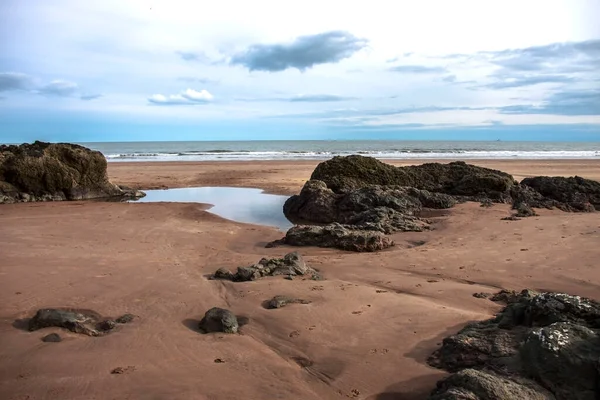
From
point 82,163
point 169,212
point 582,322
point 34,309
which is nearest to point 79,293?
point 34,309

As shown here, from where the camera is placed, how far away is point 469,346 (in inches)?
163

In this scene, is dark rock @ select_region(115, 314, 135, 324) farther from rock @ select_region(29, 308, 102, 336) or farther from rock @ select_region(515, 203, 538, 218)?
rock @ select_region(515, 203, 538, 218)

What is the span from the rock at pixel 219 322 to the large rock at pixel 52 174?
1401cm

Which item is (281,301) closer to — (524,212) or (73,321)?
(73,321)

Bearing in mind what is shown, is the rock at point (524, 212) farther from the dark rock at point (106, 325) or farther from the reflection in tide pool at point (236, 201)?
the dark rock at point (106, 325)

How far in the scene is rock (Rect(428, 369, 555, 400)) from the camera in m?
3.09

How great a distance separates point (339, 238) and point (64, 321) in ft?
17.2

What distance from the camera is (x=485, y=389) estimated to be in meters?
3.10

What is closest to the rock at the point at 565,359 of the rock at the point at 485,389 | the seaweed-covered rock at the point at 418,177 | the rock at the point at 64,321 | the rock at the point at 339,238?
the rock at the point at 485,389

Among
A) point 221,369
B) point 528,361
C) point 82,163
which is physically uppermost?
point 82,163

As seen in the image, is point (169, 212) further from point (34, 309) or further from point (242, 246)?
point (34, 309)

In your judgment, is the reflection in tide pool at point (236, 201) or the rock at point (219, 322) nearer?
the rock at point (219, 322)

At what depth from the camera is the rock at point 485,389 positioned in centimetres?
309

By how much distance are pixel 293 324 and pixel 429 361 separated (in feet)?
5.13
